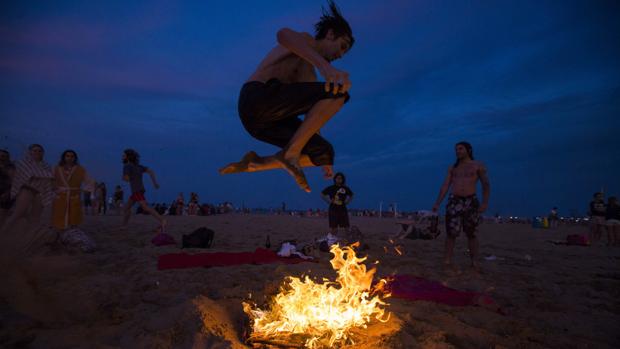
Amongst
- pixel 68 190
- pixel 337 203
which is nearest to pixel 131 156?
pixel 68 190

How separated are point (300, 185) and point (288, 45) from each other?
3.46 ft

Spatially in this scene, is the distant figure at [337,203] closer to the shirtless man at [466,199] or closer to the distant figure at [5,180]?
the shirtless man at [466,199]

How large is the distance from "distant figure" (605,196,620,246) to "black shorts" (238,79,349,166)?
36.9ft

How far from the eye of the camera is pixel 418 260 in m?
6.44

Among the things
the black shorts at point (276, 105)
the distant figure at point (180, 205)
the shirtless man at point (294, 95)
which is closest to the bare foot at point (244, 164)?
the shirtless man at point (294, 95)

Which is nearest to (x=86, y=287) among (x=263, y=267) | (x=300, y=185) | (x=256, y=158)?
(x=263, y=267)

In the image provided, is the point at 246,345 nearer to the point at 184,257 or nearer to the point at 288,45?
the point at 288,45

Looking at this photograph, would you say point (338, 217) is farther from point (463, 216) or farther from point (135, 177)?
point (135, 177)

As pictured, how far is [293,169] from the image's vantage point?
2672mm

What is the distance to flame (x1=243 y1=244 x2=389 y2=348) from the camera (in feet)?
8.73

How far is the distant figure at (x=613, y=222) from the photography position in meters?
9.95

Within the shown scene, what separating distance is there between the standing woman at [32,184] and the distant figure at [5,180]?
230 mm

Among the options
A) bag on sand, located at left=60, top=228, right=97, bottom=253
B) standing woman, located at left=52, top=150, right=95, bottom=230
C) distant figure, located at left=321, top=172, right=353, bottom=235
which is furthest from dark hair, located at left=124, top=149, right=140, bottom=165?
distant figure, located at left=321, top=172, right=353, bottom=235

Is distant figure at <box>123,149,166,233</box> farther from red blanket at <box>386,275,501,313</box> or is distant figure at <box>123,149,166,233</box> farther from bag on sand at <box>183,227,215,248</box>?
red blanket at <box>386,275,501,313</box>
